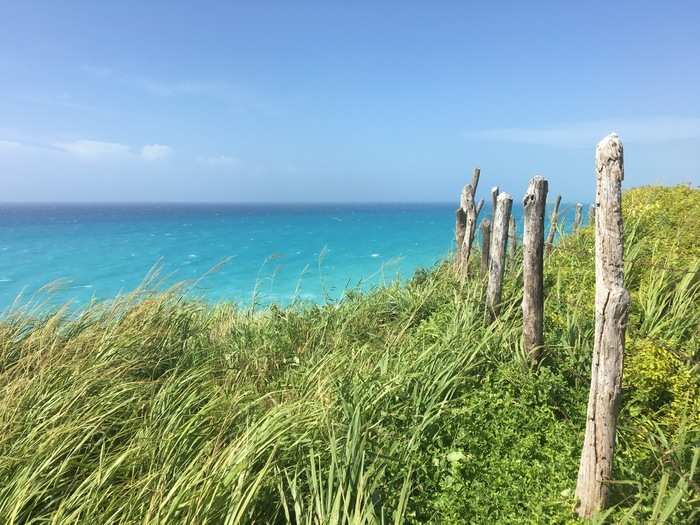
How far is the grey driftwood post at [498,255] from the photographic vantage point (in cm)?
523

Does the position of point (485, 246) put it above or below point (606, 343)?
above

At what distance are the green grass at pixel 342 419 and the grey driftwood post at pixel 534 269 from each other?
208 mm

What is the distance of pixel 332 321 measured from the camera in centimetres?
630

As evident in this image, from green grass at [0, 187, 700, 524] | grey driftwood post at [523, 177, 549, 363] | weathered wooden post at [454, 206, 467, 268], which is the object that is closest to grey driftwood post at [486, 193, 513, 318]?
green grass at [0, 187, 700, 524]

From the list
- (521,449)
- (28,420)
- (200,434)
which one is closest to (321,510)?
(200,434)

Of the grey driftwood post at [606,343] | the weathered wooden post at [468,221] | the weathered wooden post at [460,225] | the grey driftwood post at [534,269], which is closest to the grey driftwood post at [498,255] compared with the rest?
the grey driftwood post at [534,269]

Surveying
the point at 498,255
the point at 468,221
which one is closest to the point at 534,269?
the point at 498,255

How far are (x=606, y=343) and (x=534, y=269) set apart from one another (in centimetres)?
168

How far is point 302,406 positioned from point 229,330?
3.11 meters

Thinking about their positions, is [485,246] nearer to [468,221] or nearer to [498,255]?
[468,221]

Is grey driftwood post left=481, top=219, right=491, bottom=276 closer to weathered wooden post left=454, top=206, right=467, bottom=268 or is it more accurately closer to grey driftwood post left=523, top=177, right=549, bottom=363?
weathered wooden post left=454, top=206, right=467, bottom=268

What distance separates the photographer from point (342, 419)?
332 centimetres

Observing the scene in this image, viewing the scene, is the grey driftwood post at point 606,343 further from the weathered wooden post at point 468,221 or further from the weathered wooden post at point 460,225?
the weathered wooden post at point 460,225

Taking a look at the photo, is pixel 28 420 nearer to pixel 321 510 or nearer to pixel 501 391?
pixel 321 510
